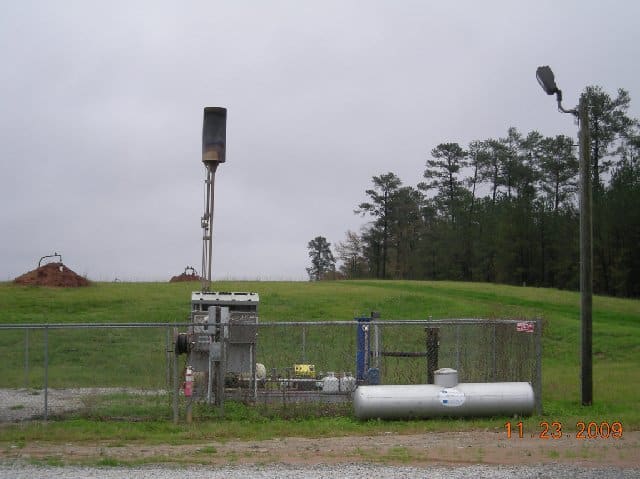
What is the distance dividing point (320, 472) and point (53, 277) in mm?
→ 36158

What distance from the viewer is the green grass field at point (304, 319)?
46.0 feet

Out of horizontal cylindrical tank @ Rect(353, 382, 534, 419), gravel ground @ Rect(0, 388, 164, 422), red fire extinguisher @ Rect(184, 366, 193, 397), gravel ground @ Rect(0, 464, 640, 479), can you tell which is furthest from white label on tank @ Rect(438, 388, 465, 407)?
gravel ground @ Rect(0, 388, 164, 422)

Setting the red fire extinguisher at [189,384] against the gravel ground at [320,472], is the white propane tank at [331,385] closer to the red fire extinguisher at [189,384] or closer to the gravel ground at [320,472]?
the red fire extinguisher at [189,384]

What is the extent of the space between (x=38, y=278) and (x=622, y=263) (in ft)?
158

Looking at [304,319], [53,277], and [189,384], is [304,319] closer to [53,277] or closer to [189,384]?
[53,277]

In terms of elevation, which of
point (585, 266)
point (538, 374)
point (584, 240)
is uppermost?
point (584, 240)

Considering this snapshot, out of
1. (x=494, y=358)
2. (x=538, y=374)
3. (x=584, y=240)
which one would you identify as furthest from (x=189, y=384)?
(x=584, y=240)

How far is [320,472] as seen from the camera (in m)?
9.66

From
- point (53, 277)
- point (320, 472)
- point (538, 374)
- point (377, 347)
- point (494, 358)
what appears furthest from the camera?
point (53, 277)

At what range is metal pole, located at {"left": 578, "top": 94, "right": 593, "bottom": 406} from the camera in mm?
15562

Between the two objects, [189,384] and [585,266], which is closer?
[189,384]

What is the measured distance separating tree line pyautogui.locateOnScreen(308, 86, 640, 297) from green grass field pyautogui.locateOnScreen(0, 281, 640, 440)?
2165cm

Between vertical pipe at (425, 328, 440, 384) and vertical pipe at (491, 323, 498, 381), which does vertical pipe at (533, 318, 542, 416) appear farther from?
vertical pipe at (425, 328, 440, 384)

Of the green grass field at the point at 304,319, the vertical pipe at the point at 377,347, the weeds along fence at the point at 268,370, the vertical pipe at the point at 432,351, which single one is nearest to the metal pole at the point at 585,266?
the green grass field at the point at 304,319
